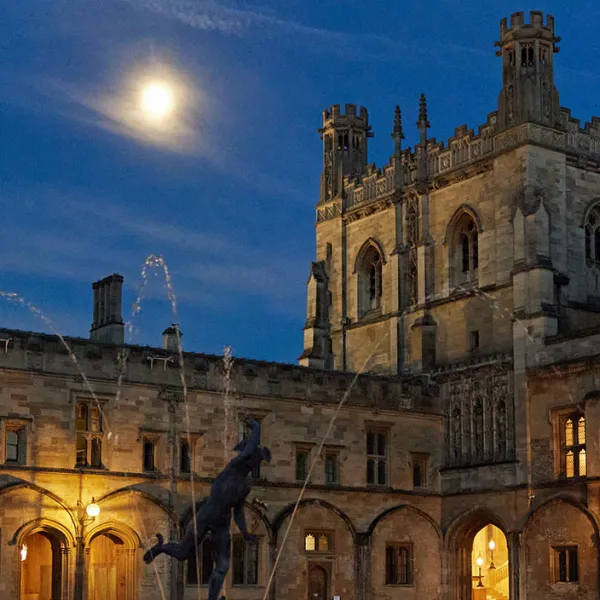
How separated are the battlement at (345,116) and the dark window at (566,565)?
20.6 m

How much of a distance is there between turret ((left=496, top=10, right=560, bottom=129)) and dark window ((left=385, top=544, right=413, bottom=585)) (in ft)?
46.8

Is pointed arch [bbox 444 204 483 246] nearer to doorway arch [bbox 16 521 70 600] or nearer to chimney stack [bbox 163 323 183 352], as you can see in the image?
chimney stack [bbox 163 323 183 352]

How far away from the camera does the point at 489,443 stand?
42.1 meters

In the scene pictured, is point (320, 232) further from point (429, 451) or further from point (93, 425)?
point (93, 425)

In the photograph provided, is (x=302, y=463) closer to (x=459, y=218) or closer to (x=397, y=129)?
(x=459, y=218)

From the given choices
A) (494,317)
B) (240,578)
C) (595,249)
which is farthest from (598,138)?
(240,578)

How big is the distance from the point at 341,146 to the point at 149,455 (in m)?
19.1

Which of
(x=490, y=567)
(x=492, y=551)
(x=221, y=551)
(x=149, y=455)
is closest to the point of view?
(x=221, y=551)

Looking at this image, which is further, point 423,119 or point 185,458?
point 423,119

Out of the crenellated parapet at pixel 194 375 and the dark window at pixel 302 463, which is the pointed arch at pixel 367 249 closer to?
the crenellated parapet at pixel 194 375

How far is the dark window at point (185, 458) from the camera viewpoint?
38.6 metres

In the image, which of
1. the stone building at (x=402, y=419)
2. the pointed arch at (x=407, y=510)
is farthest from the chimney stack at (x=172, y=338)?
the pointed arch at (x=407, y=510)

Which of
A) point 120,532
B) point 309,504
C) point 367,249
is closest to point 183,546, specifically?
point 120,532

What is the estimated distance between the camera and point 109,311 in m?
40.3
